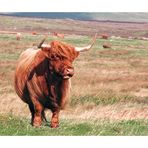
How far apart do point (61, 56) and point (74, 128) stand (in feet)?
3.05

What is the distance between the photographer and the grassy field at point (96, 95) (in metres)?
7.76

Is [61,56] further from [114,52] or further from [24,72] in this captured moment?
[114,52]

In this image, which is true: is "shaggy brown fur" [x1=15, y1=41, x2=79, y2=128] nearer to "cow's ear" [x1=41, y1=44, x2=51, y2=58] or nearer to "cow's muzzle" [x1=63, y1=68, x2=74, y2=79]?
"cow's ear" [x1=41, y1=44, x2=51, y2=58]

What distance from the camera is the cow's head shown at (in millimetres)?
7203

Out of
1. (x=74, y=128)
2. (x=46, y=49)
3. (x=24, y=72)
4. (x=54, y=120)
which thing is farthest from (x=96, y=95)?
(x=46, y=49)

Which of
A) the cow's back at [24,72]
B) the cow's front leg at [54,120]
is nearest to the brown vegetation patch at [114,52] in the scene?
the cow's back at [24,72]

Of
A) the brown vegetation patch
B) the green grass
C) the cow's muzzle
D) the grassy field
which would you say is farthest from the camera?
the brown vegetation patch

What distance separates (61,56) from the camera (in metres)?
7.29

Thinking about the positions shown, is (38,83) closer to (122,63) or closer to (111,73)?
(111,73)

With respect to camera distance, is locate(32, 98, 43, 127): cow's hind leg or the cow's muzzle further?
locate(32, 98, 43, 127): cow's hind leg

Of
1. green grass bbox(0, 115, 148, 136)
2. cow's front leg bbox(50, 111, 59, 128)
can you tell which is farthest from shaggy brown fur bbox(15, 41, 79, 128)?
green grass bbox(0, 115, 148, 136)

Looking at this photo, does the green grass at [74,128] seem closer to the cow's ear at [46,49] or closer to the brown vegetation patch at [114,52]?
the cow's ear at [46,49]
